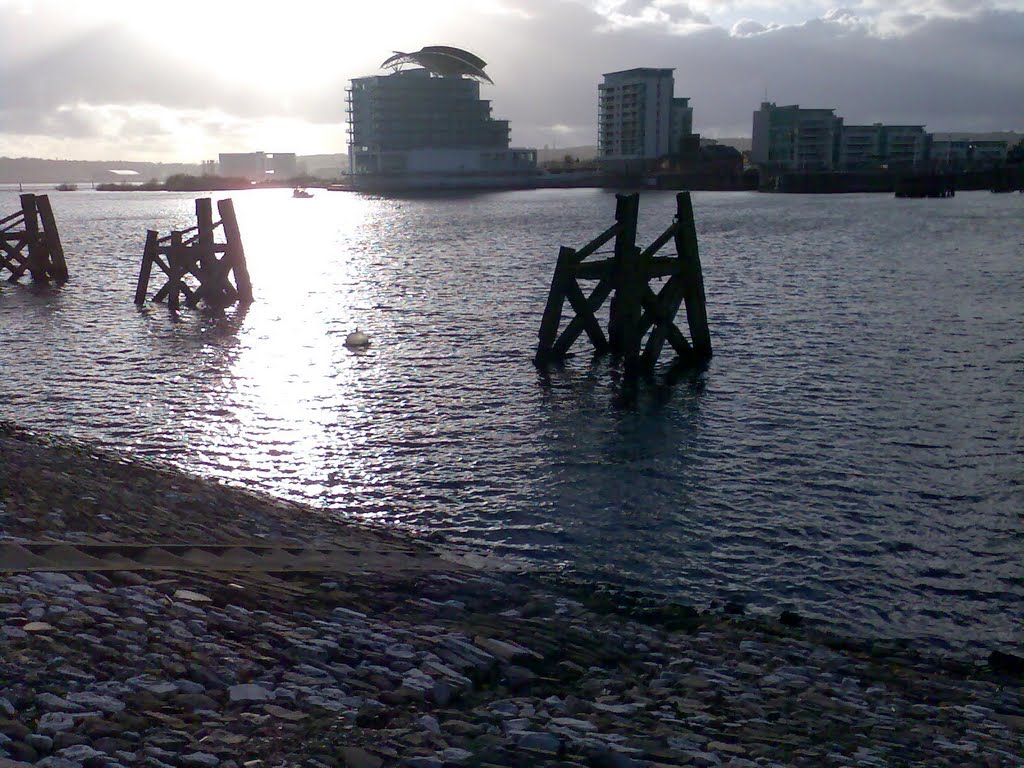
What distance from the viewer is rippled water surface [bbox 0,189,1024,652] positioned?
422 inches

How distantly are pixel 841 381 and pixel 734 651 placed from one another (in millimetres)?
14081

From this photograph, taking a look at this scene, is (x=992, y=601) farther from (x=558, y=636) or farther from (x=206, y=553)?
(x=206, y=553)

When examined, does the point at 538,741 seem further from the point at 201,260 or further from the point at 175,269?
the point at 175,269

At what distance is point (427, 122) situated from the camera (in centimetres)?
18162

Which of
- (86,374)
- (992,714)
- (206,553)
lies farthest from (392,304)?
(992,714)

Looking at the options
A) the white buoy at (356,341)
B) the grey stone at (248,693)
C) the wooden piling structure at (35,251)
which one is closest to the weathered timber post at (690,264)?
the white buoy at (356,341)

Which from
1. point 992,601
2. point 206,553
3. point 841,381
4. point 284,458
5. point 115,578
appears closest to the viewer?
point 115,578

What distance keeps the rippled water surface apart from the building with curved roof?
160128 millimetres

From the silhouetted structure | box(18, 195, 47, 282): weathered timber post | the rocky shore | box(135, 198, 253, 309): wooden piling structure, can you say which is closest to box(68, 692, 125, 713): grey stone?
the rocky shore

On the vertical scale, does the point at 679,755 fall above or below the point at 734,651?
above

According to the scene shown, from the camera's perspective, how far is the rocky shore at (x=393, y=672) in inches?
197

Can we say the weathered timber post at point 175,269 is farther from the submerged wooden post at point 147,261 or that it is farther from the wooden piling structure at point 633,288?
the wooden piling structure at point 633,288

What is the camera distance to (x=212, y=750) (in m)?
4.72

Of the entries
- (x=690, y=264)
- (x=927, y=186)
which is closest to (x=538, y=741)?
(x=690, y=264)
